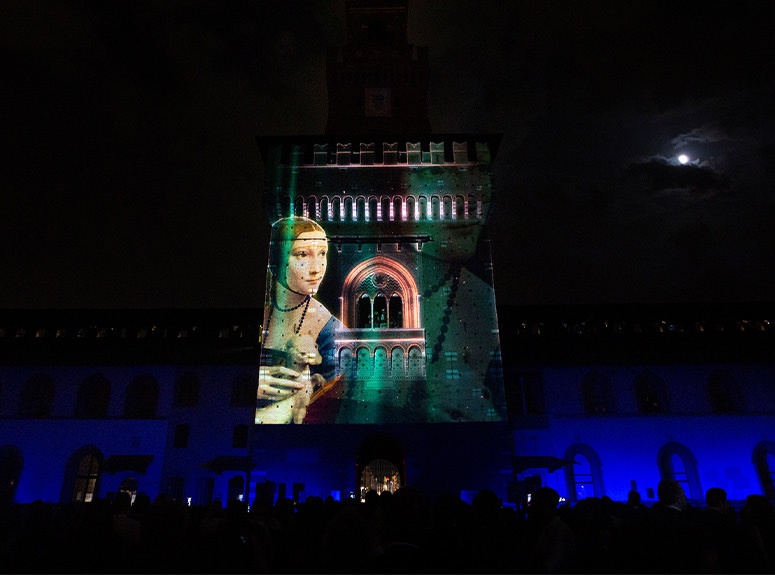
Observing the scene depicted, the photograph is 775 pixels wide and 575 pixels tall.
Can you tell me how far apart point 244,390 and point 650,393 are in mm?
21634

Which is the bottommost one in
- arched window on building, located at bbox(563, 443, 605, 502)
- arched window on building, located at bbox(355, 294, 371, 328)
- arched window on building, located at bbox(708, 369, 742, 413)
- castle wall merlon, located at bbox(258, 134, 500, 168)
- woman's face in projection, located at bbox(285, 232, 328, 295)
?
arched window on building, located at bbox(563, 443, 605, 502)

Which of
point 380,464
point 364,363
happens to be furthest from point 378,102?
point 380,464

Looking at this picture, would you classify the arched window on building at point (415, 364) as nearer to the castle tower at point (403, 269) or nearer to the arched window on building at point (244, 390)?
the castle tower at point (403, 269)

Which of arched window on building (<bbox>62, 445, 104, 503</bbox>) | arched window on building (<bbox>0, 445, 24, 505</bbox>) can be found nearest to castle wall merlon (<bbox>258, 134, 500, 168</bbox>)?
arched window on building (<bbox>62, 445, 104, 503</bbox>)

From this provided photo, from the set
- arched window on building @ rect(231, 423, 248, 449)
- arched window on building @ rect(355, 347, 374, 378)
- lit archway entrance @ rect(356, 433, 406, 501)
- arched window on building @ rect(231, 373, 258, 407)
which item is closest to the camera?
lit archway entrance @ rect(356, 433, 406, 501)

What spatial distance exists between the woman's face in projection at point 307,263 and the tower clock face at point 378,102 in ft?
31.6

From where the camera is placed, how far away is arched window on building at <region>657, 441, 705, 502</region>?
25969mm

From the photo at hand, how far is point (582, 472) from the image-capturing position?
26703 mm

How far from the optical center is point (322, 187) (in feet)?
84.6

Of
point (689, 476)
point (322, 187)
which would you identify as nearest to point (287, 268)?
point (322, 187)

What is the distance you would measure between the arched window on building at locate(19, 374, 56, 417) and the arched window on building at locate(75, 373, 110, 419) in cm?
151

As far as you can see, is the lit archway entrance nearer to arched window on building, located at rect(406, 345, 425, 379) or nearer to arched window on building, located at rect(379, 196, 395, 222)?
arched window on building, located at rect(406, 345, 425, 379)

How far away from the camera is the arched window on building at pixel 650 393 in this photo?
28.0m

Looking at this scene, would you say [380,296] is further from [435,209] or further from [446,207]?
[446,207]
